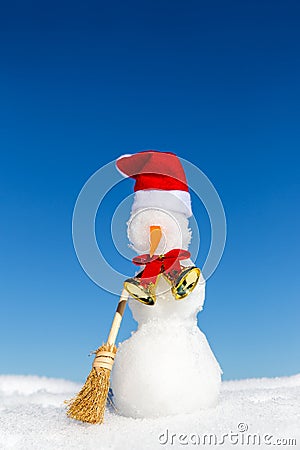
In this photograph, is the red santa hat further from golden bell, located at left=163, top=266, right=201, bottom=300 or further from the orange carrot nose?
golden bell, located at left=163, top=266, right=201, bottom=300

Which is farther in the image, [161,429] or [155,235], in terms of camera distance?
[155,235]

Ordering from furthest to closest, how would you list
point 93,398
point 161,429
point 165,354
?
point 165,354, point 93,398, point 161,429

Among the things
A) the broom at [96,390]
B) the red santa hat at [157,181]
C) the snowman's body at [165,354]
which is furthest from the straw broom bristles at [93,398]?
the red santa hat at [157,181]

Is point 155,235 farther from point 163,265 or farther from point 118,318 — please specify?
point 118,318

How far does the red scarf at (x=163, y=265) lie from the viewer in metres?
2.20

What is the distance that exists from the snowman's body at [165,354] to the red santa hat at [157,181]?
0.14 feet

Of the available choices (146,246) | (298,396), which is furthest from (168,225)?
(298,396)

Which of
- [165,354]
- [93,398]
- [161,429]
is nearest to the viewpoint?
[161,429]

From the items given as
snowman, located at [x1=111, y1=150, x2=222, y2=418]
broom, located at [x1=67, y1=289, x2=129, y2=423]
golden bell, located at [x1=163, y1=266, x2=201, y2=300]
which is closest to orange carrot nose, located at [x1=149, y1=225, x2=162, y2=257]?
snowman, located at [x1=111, y1=150, x2=222, y2=418]

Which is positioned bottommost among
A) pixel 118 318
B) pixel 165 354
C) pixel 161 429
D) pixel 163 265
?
pixel 161 429

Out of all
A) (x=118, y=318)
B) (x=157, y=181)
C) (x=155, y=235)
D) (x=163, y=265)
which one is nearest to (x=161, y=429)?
(x=118, y=318)

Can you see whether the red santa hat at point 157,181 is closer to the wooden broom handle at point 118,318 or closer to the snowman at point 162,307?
the snowman at point 162,307

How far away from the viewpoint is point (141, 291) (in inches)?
85.1

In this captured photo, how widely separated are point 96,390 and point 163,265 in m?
0.56
